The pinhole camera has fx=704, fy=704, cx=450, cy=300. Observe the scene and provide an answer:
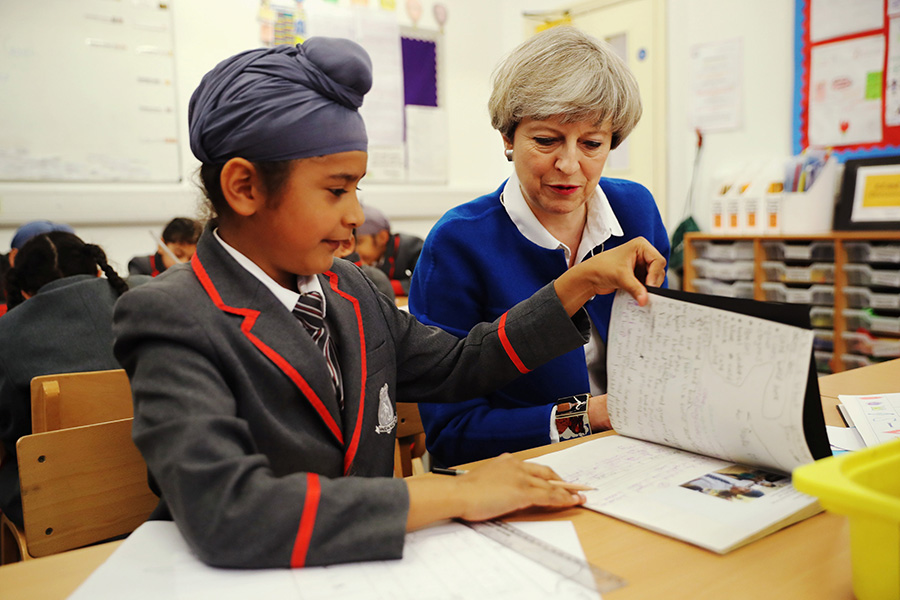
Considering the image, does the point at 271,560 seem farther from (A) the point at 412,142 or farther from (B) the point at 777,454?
(A) the point at 412,142

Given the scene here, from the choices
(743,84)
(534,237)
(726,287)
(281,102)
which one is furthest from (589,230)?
(743,84)

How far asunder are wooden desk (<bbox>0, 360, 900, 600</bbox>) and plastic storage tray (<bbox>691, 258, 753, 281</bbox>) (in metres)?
3.06

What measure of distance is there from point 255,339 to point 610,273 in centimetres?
49

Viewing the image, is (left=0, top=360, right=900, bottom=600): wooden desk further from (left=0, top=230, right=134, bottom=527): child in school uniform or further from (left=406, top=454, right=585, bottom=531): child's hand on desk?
(left=0, top=230, right=134, bottom=527): child in school uniform

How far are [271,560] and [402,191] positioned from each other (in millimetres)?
4172

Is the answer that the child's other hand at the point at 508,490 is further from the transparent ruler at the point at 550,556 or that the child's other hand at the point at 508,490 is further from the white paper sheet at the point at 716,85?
the white paper sheet at the point at 716,85

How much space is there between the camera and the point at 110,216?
147 inches

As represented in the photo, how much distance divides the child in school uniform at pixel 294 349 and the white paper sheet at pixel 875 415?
1.25 feet

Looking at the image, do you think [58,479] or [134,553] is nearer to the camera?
[134,553]

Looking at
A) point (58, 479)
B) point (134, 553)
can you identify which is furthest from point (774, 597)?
point (58, 479)

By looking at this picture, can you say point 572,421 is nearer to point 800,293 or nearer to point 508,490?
point 508,490

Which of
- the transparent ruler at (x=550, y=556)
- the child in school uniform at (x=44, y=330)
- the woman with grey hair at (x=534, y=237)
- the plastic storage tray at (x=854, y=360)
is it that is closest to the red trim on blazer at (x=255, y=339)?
the transparent ruler at (x=550, y=556)

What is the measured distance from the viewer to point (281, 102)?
0.82 meters

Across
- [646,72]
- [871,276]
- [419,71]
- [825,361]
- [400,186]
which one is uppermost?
[419,71]
